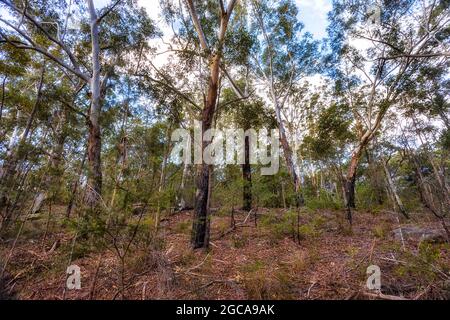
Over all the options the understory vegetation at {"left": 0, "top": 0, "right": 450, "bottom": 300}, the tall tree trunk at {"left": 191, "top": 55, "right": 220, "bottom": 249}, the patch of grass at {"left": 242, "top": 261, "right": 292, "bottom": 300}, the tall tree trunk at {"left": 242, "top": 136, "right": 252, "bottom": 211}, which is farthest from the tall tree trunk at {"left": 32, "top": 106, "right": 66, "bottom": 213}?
the tall tree trunk at {"left": 242, "top": 136, "right": 252, "bottom": 211}

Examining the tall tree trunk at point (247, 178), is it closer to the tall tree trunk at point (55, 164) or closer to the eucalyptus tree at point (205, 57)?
the eucalyptus tree at point (205, 57)

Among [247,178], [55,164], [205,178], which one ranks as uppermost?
[247,178]

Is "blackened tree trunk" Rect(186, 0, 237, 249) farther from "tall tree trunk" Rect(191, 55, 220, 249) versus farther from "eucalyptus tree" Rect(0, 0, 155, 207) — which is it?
"eucalyptus tree" Rect(0, 0, 155, 207)

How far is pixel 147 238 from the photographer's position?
9.91 feet

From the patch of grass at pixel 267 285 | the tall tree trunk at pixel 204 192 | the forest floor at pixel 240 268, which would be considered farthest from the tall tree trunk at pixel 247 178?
the patch of grass at pixel 267 285

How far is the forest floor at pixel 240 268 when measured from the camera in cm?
302

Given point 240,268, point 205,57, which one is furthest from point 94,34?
point 240,268

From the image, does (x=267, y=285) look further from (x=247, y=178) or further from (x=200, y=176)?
(x=247, y=178)

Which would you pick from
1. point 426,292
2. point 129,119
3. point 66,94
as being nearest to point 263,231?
point 426,292

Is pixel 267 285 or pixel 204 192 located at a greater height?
pixel 204 192

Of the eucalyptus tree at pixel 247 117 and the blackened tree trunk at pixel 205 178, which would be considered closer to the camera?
the blackened tree trunk at pixel 205 178

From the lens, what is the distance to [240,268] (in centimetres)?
396

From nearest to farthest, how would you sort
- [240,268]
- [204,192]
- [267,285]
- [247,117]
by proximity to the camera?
[267,285] < [240,268] < [204,192] < [247,117]

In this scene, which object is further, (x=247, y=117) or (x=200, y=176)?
(x=247, y=117)
